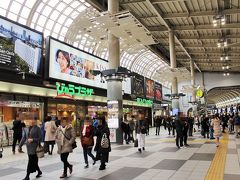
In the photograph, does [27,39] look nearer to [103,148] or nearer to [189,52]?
[103,148]

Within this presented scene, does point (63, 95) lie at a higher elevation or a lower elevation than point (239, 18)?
lower

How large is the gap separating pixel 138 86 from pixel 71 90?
46.2ft

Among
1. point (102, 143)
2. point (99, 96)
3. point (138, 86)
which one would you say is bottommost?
point (102, 143)

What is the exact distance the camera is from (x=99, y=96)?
22.4 metres

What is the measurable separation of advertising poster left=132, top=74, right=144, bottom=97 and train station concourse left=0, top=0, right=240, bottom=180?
0.12 m

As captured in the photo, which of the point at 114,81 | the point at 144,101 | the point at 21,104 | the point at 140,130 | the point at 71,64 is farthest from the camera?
the point at 144,101

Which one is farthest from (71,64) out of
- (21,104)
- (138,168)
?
(138,168)

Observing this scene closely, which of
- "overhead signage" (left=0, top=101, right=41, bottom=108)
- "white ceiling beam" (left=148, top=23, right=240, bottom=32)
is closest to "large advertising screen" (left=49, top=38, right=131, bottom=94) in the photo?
"overhead signage" (left=0, top=101, right=41, bottom=108)

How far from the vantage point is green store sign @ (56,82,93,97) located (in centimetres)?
1704

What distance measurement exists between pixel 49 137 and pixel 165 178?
6028 millimetres

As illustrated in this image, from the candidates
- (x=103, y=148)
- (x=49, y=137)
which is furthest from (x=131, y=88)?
(x=103, y=148)

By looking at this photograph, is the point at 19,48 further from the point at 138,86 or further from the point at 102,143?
the point at 138,86

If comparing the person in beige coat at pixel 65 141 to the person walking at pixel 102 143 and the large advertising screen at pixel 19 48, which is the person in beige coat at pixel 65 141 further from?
the large advertising screen at pixel 19 48

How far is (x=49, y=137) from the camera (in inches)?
432
